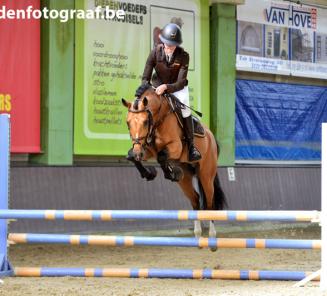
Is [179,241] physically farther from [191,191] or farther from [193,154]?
[191,191]

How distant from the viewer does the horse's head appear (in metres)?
6.43

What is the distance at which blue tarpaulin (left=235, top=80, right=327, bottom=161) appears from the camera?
550 inches

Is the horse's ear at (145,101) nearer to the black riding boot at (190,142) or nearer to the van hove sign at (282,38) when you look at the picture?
the black riding boot at (190,142)

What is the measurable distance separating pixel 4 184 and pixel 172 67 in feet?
6.82

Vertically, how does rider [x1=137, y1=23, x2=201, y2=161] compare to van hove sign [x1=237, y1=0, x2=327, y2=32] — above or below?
below

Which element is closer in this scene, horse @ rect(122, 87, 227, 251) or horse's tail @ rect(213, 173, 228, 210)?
horse @ rect(122, 87, 227, 251)

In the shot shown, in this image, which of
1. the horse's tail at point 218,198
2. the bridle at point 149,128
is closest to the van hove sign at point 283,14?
the horse's tail at point 218,198

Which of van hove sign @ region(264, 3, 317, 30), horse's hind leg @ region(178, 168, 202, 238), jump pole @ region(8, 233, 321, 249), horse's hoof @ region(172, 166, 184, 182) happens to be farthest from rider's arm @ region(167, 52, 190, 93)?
van hove sign @ region(264, 3, 317, 30)

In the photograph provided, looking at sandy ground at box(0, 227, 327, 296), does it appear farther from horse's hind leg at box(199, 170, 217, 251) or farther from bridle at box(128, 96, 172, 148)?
bridle at box(128, 96, 172, 148)

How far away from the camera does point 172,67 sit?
726cm

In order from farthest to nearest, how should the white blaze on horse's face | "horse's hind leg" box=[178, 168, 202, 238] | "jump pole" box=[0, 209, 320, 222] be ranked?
"horse's hind leg" box=[178, 168, 202, 238], the white blaze on horse's face, "jump pole" box=[0, 209, 320, 222]

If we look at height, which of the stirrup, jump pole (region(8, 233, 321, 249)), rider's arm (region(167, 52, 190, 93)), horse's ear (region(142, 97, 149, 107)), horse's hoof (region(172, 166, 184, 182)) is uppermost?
rider's arm (region(167, 52, 190, 93))

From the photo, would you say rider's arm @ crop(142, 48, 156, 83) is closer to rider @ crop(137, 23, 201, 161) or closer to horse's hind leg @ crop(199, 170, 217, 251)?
rider @ crop(137, 23, 201, 161)

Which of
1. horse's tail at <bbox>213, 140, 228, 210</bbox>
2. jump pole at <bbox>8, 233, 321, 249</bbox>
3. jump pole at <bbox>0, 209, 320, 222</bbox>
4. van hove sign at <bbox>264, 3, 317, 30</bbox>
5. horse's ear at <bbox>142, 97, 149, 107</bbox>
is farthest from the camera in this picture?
van hove sign at <bbox>264, 3, 317, 30</bbox>
